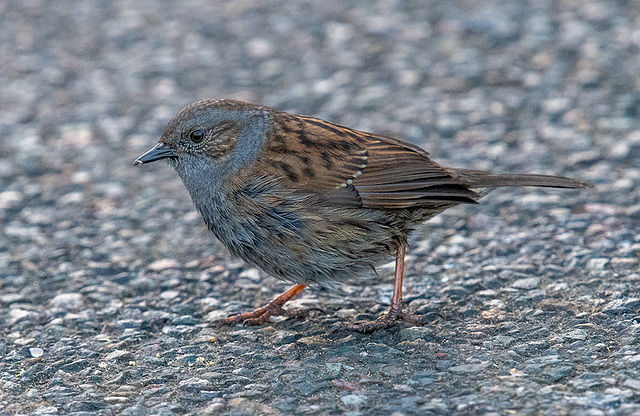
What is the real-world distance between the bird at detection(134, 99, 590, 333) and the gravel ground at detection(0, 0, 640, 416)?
450 mm

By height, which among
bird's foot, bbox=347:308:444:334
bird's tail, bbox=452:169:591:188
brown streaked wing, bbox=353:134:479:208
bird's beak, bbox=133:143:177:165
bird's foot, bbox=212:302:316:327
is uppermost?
bird's beak, bbox=133:143:177:165

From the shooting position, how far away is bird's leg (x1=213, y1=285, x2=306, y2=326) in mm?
4906

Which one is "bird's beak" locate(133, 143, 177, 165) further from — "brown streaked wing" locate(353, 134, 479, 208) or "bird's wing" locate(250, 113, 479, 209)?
"brown streaked wing" locate(353, 134, 479, 208)

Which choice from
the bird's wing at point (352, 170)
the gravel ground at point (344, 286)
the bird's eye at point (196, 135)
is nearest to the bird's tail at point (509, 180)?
the bird's wing at point (352, 170)

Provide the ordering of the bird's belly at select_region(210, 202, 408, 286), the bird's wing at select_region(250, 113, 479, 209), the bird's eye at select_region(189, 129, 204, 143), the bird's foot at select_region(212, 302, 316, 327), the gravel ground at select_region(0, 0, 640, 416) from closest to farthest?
1. the gravel ground at select_region(0, 0, 640, 416)
2. the bird's belly at select_region(210, 202, 408, 286)
3. the bird's wing at select_region(250, 113, 479, 209)
4. the bird's foot at select_region(212, 302, 316, 327)
5. the bird's eye at select_region(189, 129, 204, 143)

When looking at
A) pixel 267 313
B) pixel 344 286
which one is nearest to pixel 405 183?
pixel 344 286

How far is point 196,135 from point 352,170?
1.08 meters

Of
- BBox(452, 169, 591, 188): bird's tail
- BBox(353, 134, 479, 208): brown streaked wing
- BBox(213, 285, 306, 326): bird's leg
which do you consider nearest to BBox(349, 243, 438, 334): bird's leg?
BBox(353, 134, 479, 208): brown streaked wing

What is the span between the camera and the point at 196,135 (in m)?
5.02

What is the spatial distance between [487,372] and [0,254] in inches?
153

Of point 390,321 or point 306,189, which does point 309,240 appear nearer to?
point 306,189

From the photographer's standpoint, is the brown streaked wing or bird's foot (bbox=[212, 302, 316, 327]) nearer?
the brown streaked wing

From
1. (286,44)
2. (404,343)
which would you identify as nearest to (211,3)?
(286,44)

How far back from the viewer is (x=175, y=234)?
624cm
